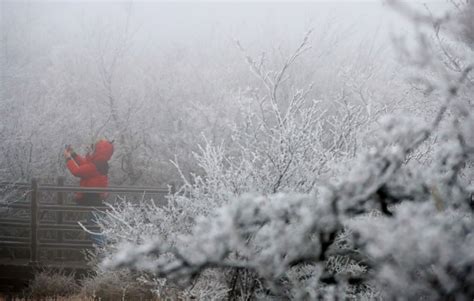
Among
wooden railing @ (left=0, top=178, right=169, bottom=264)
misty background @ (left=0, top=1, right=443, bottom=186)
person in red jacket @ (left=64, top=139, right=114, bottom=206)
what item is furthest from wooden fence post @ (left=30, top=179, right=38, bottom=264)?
misty background @ (left=0, top=1, right=443, bottom=186)

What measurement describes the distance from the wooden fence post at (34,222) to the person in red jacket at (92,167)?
2.48ft

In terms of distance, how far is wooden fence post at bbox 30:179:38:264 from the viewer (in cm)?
966

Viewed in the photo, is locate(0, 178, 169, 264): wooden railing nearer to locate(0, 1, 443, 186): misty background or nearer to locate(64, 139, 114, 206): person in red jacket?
locate(64, 139, 114, 206): person in red jacket

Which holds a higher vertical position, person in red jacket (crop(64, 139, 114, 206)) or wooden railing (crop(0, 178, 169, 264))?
person in red jacket (crop(64, 139, 114, 206))

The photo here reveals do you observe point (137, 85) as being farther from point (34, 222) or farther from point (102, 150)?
point (34, 222)

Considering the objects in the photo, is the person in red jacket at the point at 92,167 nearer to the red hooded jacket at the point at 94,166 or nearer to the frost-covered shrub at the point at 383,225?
the red hooded jacket at the point at 94,166

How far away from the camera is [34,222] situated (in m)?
9.79

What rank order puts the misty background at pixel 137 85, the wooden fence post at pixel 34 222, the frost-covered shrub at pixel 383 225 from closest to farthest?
1. the frost-covered shrub at pixel 383 225
2. the wooden fence post at pixel 34 222
3. the misty background at pixel 137 85

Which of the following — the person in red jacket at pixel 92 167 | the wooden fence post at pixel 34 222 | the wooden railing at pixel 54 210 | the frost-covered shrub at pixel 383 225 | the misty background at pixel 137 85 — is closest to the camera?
the frost-covered shrub at pixel 383 225

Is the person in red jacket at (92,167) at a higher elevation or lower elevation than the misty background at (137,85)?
lower

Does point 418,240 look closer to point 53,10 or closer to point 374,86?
point 374,86

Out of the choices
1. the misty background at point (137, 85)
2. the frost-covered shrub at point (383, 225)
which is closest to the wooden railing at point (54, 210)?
the misty background at point (137, 85)

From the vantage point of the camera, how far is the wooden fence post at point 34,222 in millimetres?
9664

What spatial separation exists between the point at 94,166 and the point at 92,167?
0.06 meters
